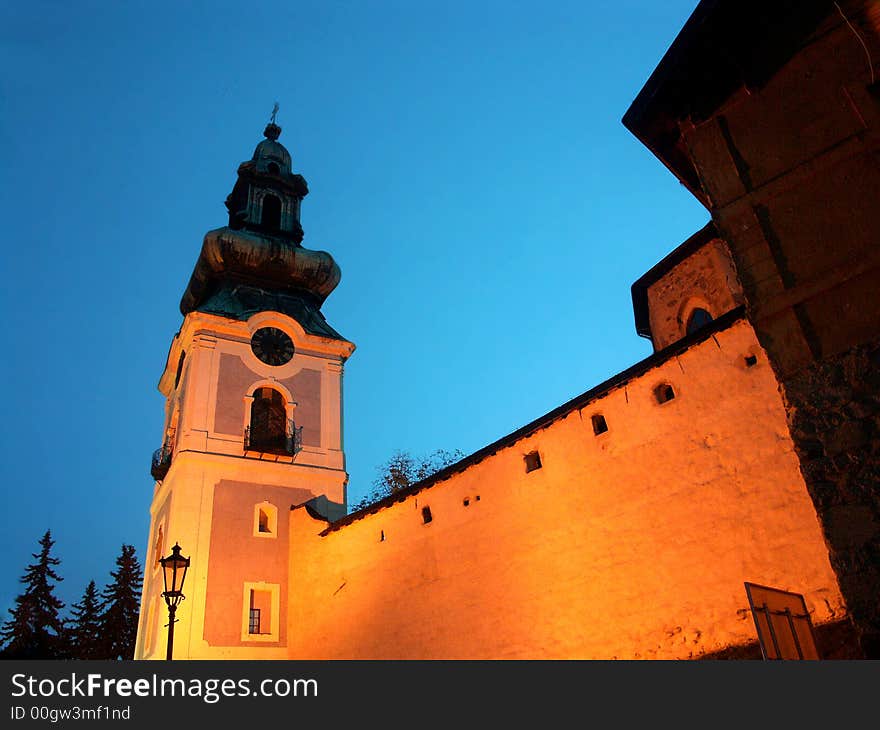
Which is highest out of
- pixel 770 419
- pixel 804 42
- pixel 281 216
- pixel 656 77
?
pixel 281 216

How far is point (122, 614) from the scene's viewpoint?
3475 cm

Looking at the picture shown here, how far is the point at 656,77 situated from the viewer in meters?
8.20

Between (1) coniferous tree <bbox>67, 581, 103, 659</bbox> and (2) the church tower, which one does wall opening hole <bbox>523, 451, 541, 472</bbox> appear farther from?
(1) coniferous tree <bbox>67, 581, 103, 659</bbox>

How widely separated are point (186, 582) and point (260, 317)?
865 cm

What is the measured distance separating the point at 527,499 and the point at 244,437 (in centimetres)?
1114

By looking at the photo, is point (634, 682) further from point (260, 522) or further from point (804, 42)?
point (260, 522)

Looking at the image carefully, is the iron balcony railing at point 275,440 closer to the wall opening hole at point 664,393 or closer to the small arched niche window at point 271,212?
the small arched niche window at point 271,212

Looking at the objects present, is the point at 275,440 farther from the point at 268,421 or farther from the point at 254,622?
the point at 254,622

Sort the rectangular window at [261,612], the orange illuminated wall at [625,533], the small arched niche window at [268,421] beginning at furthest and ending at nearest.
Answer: the small arched niche window at [268,421] → the rectangular window at [261,612] → the orange illuminated wall at [625,533]

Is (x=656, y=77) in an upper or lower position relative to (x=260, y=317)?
lower

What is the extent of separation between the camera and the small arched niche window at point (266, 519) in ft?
70.0

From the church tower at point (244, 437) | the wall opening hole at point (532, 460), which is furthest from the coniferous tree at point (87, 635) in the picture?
the wall opening hole at point (532, 460)

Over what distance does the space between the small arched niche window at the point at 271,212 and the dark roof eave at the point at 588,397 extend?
14884mm

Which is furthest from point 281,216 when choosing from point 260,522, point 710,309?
point 710,309
